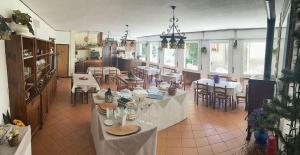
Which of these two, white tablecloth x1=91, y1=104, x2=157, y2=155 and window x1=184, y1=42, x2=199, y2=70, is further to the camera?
window x1=184, y1=42, x2=199, y2=70

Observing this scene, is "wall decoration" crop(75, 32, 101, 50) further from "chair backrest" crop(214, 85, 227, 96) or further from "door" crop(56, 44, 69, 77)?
"chair backrest" crop(214, 85, 227, 96)

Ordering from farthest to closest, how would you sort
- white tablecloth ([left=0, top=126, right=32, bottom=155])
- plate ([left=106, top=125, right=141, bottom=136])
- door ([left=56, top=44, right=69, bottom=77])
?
door ([left=56, top=44, right=69, bottom=77])
plate ([left=106, top=125, right=141, bottom=136])
white tablecloth ([left=0, top=126, right=32, bottom=155])

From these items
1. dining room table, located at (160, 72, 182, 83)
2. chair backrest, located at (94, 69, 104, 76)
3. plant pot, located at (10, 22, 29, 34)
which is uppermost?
plant pot, located at (10, 22, 29, 34)

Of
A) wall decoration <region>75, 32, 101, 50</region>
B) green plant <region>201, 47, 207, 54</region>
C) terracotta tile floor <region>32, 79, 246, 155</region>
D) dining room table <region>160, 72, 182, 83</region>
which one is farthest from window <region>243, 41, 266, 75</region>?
wall decoration <region>75, 32, 101, 50</region>

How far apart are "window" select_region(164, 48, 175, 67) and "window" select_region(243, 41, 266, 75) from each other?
165 inches

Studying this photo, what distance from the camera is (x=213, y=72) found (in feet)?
30.2

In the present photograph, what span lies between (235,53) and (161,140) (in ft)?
17.6

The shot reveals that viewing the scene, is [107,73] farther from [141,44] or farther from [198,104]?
[141,44]

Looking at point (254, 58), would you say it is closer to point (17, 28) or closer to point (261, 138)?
point (261, 138)

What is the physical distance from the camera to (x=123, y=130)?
272cm

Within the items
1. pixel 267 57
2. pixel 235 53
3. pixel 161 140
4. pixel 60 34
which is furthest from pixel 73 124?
pixel 60 34

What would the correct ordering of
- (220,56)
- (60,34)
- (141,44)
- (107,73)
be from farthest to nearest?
(141,44), (60,34), (107,73), (220,56)

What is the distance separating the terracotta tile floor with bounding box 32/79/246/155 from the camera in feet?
12.4

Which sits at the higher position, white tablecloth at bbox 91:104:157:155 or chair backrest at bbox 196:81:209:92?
chair backrest at bbox 196:81:209:92
